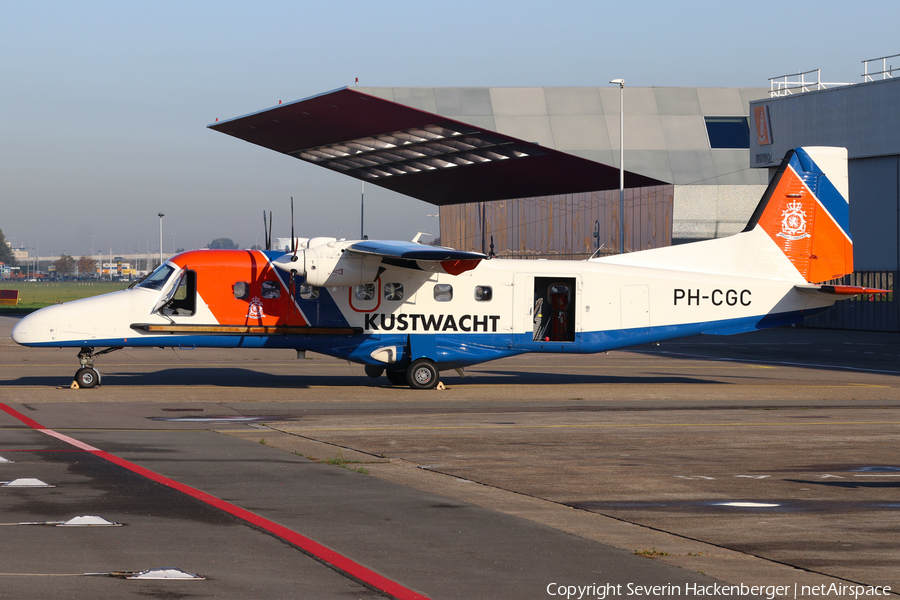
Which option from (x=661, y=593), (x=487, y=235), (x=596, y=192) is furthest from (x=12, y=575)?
(x=487, y=235)

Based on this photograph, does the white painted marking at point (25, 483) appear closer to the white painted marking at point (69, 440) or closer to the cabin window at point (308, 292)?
the white painted marking at point (69, 440)

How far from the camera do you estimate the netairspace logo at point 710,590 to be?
21.3 feet

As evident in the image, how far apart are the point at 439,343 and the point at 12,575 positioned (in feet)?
54.3

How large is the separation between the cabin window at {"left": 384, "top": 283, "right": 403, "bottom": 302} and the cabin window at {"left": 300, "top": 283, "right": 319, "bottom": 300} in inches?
65.0

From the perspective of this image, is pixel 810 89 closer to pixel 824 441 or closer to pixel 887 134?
pixel 887 134

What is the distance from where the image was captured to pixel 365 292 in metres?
22.5

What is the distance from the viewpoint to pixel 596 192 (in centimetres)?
6481

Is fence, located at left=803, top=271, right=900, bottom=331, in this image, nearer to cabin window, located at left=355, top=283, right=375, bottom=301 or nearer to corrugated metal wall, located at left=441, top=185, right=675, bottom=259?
corrugated metal wall, located at left=441, top=185, right=675, bottom=259

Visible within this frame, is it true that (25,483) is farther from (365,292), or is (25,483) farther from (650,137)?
(650,137)

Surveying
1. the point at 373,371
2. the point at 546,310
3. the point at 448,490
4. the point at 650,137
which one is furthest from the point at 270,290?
the point at 650,137

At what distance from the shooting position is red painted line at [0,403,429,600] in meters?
6.57

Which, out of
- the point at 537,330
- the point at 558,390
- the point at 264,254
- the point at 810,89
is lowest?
the point at 558,390

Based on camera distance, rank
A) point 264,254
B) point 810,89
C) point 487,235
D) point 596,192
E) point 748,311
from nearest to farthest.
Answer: point 264,254 < point 748,311 < point 810,89 < point 596,192 < point 487,235

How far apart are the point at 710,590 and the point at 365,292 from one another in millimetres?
16481
